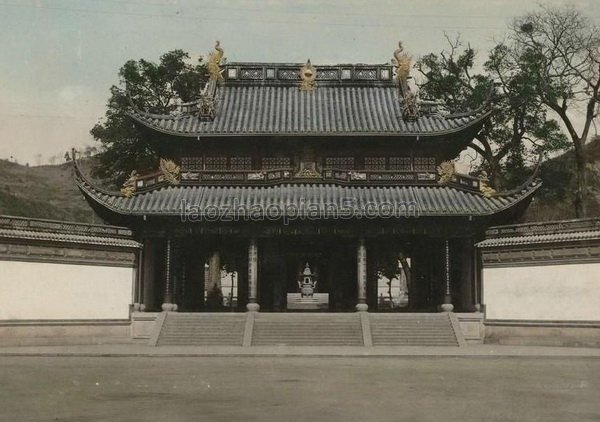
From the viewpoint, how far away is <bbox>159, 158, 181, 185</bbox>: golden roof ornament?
31.5 meters

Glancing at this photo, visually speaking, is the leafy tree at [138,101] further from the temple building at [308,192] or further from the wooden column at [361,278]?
the wooden column at [361,278]

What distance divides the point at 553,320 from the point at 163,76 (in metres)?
29.9

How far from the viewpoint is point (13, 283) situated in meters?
26.4

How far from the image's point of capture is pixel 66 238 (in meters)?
27.8

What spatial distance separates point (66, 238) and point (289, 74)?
45.0 feet

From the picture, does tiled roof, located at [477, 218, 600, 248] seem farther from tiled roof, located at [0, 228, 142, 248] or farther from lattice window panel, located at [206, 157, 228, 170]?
tiled roof, located at [0, 228, 142, 248]

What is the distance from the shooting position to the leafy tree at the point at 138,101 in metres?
46.7

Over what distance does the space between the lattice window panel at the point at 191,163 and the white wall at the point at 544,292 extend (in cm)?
1295

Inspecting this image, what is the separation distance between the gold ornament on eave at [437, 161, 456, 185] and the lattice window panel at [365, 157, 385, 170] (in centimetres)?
266

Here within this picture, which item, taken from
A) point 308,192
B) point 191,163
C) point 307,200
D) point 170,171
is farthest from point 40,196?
point 307,200

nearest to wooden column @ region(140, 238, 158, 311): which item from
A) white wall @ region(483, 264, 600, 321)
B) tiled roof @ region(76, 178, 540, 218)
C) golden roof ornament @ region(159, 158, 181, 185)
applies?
tiled roof @ region(76, 178, 540, 218)

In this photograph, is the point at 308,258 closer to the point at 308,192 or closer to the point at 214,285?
the point at 308,192

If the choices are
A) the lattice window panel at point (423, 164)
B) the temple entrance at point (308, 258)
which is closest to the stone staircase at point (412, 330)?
the temple entrance at point (308, 258)

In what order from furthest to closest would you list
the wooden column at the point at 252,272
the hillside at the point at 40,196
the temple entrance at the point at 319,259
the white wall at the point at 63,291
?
1. the hillside at the point at 40,196
2. the temple entrance at the point at 319,259
3. the wooden column at the point at 252,272
4. the white wall at the point at 63,291
